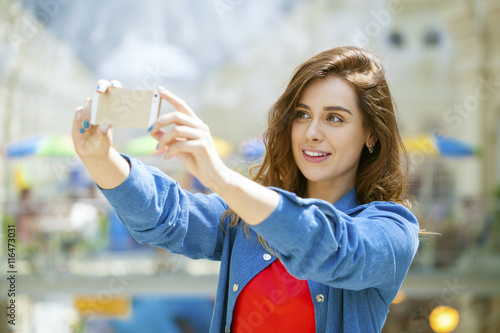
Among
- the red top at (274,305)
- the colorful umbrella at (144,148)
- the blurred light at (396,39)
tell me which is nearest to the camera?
the red top at (274,305)

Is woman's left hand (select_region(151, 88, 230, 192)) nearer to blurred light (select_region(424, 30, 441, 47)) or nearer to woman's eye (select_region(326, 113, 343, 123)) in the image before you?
woman's eye (select_region(326, 113, 343, 123))

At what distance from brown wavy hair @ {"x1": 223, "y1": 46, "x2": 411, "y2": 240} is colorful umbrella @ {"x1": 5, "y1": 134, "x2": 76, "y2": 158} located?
6971 millimetres

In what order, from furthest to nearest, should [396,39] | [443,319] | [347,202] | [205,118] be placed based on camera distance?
[205,118]
[396,39]
[443,319]
[347,202]

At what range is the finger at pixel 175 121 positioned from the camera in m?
0.91

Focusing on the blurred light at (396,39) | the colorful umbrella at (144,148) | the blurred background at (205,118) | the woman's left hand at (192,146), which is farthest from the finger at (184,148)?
the blurred light at (396,39)

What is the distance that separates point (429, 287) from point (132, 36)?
7.90 meters

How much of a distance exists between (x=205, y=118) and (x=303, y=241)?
1125 cm

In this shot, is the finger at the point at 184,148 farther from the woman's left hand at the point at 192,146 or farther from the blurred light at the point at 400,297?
the blurred light at the point at 400,297

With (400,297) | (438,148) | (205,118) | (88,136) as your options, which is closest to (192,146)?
(88,136)

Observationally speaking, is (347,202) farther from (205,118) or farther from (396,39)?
(205,118)

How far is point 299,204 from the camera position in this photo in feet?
3.08

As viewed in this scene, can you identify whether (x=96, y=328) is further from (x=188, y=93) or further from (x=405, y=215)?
(x=405, y=215)

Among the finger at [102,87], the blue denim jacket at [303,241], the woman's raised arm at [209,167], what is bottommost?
the blue denim jacket at [303,241]

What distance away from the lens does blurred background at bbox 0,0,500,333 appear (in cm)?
705
